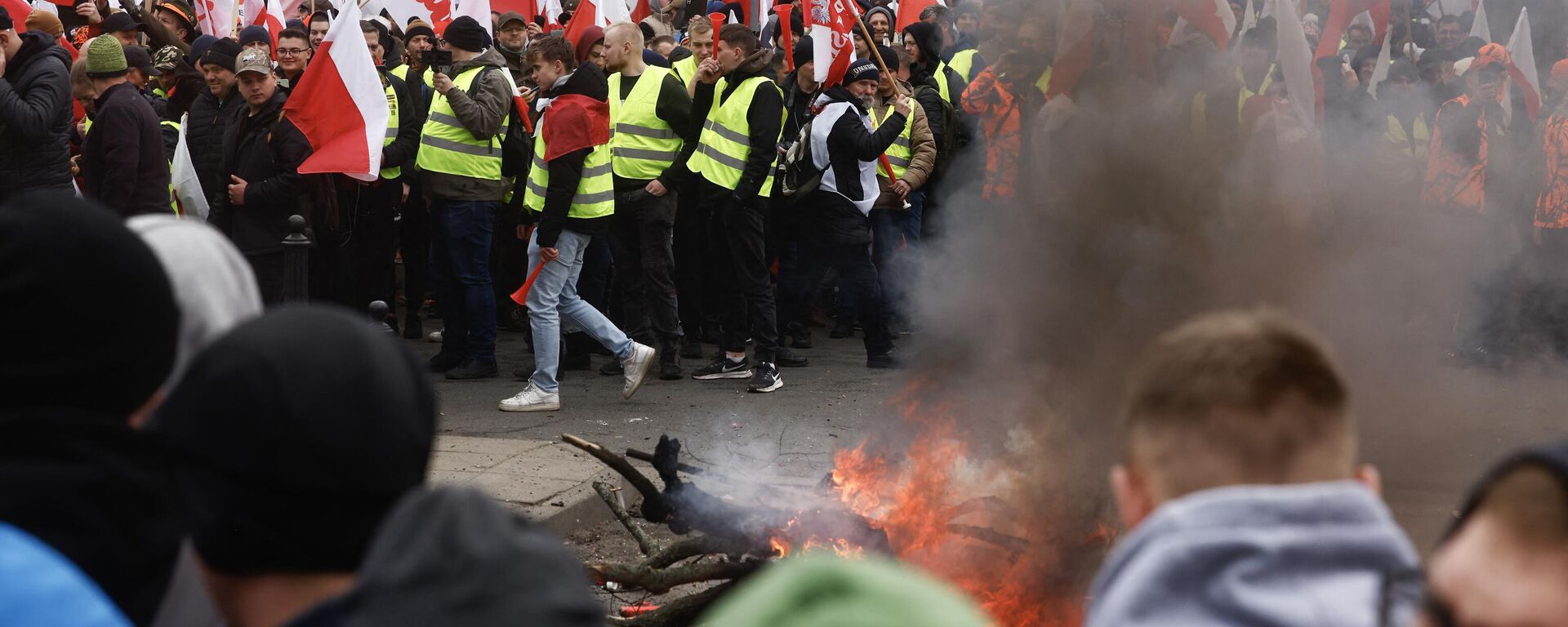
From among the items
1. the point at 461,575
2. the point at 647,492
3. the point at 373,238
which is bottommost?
the point at 373,238

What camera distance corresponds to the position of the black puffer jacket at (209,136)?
Result: 8.25 metres

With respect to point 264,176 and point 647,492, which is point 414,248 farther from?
point 647,492

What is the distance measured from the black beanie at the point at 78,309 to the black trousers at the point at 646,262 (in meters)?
6.93

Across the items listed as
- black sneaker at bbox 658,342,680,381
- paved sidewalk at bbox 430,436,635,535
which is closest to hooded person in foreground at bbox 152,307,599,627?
paved sidewalk at bbox 430,436,635,535

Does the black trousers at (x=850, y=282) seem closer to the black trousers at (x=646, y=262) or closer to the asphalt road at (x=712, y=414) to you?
the asphalt road at (x=712, y=414)

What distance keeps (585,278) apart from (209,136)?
241 cm

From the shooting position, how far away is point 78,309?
6.13 ft

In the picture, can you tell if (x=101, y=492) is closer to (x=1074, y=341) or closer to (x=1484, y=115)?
(x=1074, y=341)

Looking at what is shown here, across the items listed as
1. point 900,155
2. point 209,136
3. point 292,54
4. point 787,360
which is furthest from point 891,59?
point 209,136

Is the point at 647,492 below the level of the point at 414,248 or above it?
above

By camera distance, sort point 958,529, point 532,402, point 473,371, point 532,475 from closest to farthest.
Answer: point 958,529 < point 532,475 < point 532,402 < point 473,371

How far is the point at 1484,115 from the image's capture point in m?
10.9

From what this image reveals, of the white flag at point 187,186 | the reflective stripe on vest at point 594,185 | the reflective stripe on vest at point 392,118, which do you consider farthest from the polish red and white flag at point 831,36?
the white flag at point 187,186

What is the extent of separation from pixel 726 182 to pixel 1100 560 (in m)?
4.82
